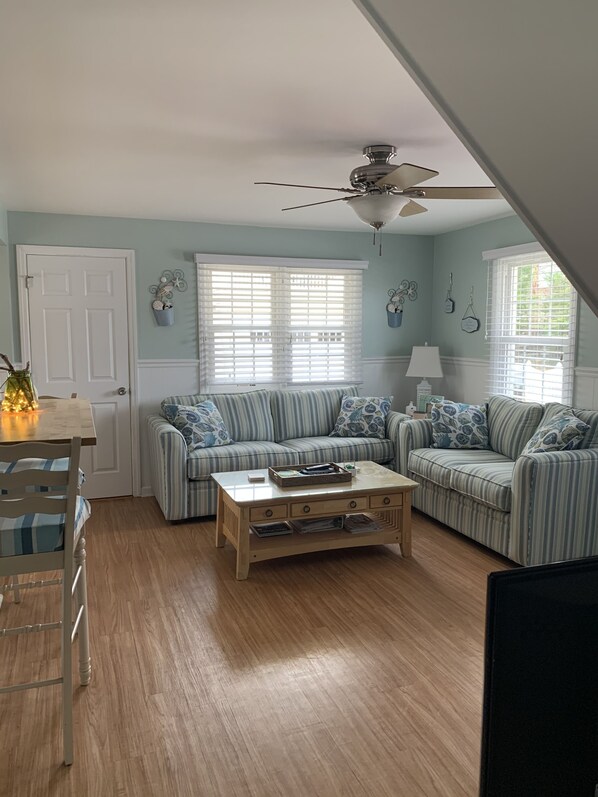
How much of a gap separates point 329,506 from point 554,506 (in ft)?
4.37

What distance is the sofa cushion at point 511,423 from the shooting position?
15.0 feet

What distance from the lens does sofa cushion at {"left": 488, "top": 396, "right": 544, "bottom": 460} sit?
4566 millimetres

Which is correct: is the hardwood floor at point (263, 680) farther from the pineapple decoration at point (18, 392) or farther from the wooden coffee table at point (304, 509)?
the pineapple decoration at point (18, 392)

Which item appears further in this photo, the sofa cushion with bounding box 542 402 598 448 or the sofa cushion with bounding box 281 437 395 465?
the sofa cushion with bounding box 281 437 395 465

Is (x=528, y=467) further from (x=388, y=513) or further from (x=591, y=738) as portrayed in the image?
(x=591, y=738)

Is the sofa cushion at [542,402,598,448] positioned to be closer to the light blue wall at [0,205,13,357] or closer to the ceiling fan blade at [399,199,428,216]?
the ceiling fan blade at [399,199,428,216]

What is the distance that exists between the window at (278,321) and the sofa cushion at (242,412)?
284 mm

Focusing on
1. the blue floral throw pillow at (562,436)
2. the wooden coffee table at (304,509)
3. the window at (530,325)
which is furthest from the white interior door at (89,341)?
the blue floral throw pillow at (562,436)

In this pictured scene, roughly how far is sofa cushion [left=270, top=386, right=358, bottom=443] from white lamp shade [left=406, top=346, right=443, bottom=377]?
0.78 m

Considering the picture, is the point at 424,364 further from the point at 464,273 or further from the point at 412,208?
the point at 412,208

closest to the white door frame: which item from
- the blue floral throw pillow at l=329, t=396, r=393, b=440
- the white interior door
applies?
the white interior door

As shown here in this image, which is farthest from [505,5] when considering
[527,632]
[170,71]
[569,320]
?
[569,320]

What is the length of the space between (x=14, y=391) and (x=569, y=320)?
3.80 m

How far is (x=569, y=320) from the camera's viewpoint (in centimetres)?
459
